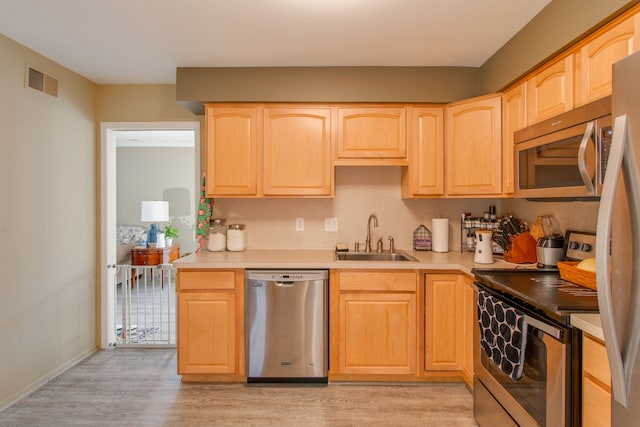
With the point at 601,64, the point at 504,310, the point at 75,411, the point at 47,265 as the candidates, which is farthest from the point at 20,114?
the point at 601,64

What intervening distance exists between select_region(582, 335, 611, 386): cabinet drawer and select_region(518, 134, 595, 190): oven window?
2.37 feet

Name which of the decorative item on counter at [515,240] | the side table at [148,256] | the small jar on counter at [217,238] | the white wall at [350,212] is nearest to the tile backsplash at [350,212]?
the white wall at [350,212]

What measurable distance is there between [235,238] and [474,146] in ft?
6.66

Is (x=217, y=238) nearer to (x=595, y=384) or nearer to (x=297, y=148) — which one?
(x=297, y=148)

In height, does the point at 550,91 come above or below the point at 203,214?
above

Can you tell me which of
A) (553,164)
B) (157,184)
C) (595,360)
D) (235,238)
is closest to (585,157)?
(553,164)

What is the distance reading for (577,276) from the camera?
1829mm

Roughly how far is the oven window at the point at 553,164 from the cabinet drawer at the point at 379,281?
97cm

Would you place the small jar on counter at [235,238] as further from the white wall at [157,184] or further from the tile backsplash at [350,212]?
the white wall at [157,184]

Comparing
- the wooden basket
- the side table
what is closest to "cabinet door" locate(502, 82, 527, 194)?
the wooden basket

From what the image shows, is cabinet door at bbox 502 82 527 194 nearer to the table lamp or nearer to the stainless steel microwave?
the stainless steel microwave

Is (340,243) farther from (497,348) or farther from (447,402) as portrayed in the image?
(497,348)

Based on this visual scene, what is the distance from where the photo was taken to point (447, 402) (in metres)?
2.52

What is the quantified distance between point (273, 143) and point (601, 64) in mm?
2102
